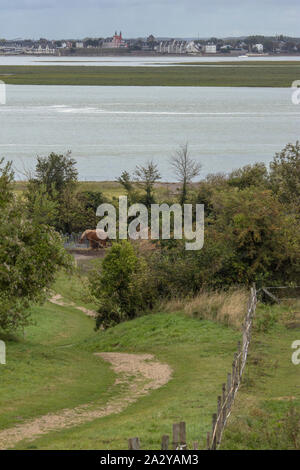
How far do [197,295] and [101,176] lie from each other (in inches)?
2403

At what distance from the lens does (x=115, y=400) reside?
18281 millimetres

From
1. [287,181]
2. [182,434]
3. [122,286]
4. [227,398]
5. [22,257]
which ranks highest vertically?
[182,434]

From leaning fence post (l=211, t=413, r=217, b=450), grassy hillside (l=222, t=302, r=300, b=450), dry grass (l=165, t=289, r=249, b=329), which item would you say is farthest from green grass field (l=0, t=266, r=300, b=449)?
leaning fence post (l=211, t=413, r=217, b=450)

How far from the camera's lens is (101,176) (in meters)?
89.6

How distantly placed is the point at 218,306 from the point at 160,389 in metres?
8.63

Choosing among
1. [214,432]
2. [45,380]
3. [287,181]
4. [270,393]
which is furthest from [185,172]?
[214,432]

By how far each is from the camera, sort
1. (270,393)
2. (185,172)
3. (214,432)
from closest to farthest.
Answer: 1. (214,432)
2. (270,393)
3. (185,172)

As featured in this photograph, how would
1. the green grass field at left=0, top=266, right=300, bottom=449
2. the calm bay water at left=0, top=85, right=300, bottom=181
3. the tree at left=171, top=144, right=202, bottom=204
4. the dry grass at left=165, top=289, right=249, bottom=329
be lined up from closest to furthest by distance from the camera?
the green grass field at left=0, top=266, right=300, bottom=449
the dry grass at left=165, top=289, right=249, bottom=329
the tree at left=171, top=144, right=202, bottom=204
the calm bay water at left=0, top=85, right=300, bottom=181

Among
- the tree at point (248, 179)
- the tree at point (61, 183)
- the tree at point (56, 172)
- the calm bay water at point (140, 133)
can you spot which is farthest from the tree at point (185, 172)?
the tree at point (56, 172)

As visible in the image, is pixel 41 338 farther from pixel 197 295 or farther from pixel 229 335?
pixel 229 335

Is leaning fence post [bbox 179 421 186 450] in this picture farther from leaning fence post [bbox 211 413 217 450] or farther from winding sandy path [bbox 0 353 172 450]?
winding sandy path [bbox 0 353 172 450]

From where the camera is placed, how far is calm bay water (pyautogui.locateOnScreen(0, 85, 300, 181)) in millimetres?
105625

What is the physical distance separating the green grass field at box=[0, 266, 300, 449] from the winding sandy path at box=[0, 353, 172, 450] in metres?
0.28

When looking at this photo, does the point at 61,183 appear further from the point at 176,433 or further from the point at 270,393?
the point at 176,433
